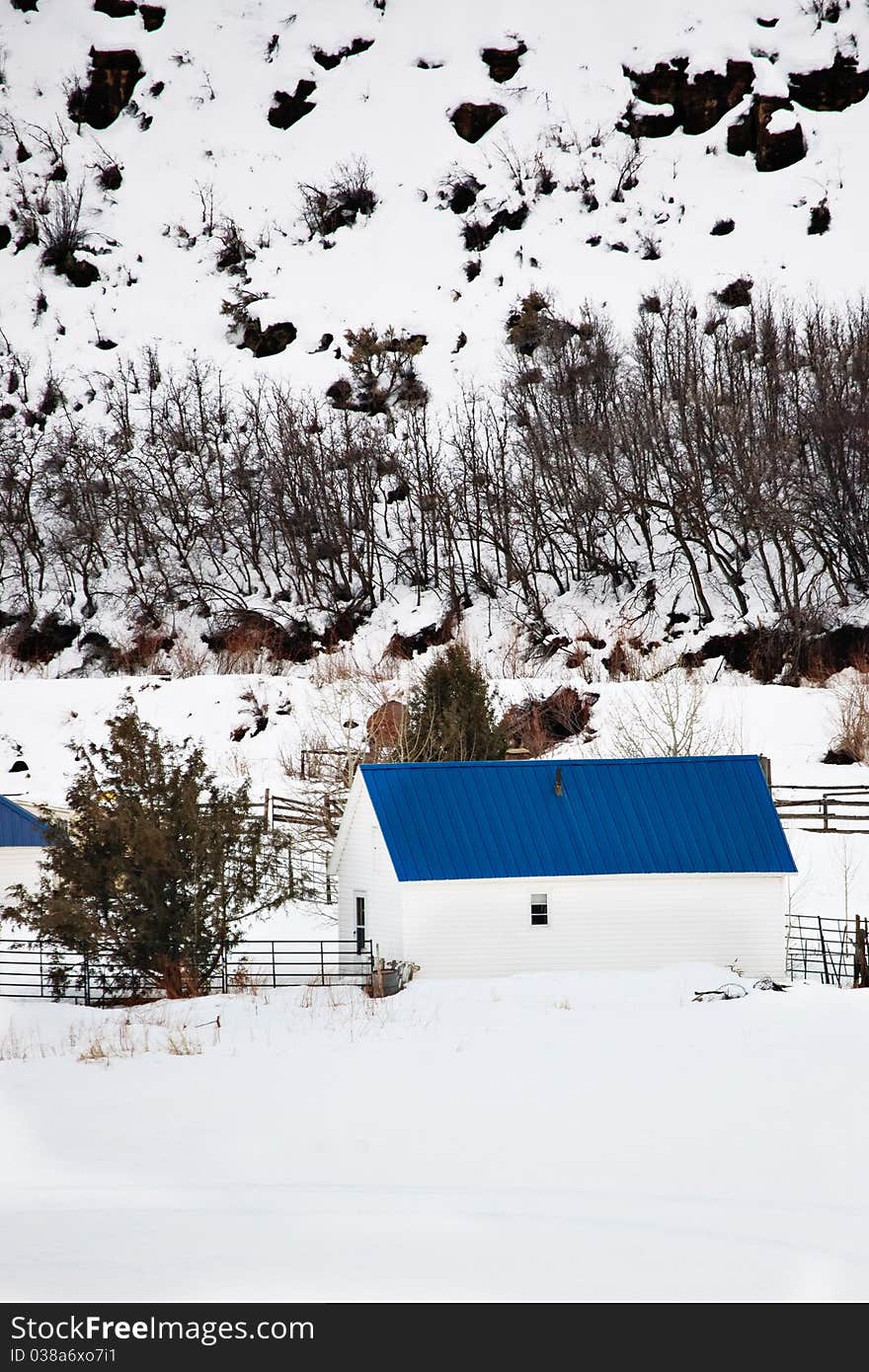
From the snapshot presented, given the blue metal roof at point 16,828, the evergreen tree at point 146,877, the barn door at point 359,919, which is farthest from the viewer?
the blue metal roof at point 16,828

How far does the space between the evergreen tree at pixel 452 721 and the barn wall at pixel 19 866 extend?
1190 centimetres

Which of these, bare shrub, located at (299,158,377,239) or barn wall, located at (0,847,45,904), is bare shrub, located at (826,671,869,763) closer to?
barn wall, located at (0,847,45,904)

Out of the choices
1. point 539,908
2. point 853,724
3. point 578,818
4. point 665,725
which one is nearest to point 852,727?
point 853,724

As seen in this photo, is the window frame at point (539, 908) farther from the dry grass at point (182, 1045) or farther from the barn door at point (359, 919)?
the dry grass at point (182, 1045)

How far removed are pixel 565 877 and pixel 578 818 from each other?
1523mm

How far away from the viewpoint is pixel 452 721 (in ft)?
114

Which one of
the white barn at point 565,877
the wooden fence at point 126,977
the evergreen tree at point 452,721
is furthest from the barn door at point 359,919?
the evergreen tree at point 452,721

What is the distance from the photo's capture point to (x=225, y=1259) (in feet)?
34.8

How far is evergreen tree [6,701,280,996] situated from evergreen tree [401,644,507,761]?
34.6 feet

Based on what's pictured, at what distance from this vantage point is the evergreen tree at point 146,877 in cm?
2403

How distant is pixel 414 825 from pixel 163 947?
5.03m

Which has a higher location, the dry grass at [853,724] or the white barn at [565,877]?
the dry grass at [853,724]

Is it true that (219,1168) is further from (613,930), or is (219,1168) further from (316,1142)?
(613,930)

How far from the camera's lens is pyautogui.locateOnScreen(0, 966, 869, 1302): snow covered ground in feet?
34.1
